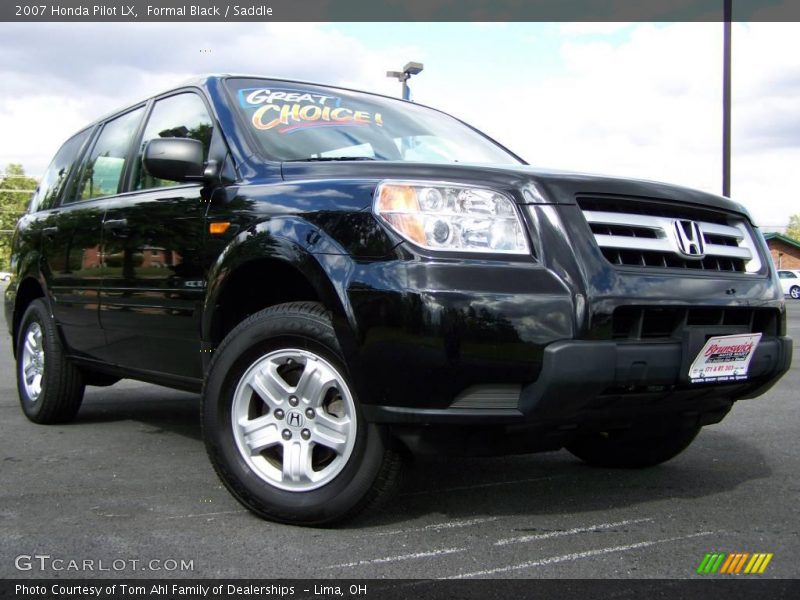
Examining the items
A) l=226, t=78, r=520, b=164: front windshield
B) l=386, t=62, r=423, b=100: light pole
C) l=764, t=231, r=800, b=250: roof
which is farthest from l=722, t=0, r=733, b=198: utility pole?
l=764, t=231, r=800, b=250: roof

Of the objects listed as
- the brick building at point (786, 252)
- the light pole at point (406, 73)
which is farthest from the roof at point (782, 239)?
the light pole at point (406, 73)

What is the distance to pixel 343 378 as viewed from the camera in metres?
3.17

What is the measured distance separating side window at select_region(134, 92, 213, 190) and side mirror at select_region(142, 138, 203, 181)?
27 cm

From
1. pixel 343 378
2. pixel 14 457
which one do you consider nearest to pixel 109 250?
pixel 14 457

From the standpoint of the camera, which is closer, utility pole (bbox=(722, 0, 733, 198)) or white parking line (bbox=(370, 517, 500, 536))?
white parking line (bbox=(370, 517, 500, 536))

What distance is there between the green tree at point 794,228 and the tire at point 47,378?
12033cm

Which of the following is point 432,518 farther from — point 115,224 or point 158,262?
point 115,224

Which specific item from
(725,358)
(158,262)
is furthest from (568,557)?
(158,262)

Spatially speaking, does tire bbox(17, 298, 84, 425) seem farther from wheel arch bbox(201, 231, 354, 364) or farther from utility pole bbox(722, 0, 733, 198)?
utility pole bbox(722, 0, 733, 198)

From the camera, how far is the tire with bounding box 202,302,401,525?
3.14m

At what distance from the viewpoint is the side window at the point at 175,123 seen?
13.8 feet

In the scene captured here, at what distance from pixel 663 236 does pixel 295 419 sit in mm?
1524

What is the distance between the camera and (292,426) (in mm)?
3316
